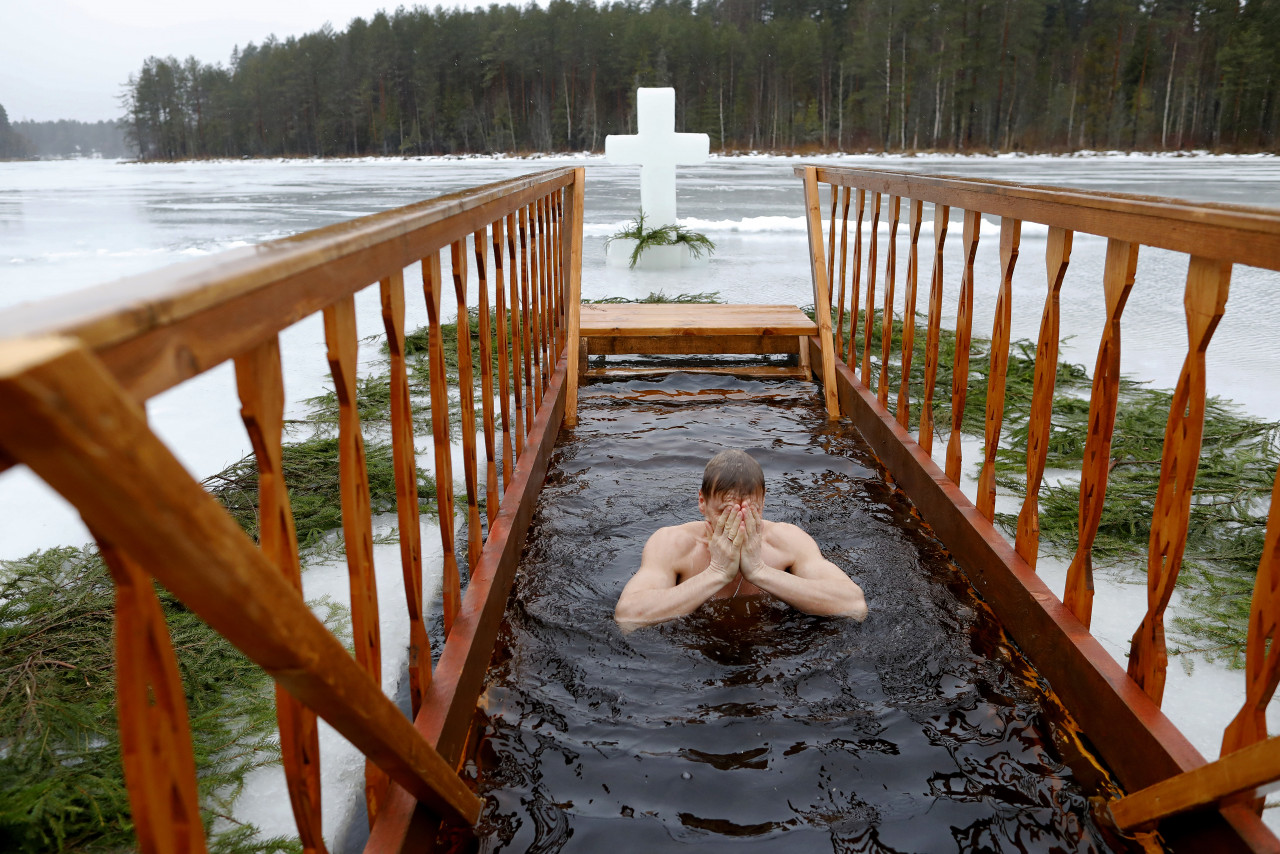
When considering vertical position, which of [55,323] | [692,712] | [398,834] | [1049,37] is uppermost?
[1049,37]

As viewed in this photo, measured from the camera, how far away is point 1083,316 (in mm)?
7398

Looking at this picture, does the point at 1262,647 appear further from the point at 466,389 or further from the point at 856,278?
the point at 856,278

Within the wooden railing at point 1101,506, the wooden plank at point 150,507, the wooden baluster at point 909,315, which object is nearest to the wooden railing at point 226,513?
the wooden plank at point 150,507

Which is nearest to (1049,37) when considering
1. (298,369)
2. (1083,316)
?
(1083,316)

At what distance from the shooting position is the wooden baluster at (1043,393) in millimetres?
2459

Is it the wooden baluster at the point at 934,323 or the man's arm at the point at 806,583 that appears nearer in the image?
the man's arm at the point at 806,583

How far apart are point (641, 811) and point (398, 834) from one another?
1.99ft

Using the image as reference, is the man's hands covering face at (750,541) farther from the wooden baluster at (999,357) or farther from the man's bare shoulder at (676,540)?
the wooden baluster at (999,357)

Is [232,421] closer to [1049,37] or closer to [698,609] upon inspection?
[698,609]

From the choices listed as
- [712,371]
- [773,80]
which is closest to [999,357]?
[712,371]

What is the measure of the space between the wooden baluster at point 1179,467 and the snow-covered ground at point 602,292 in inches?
15.6

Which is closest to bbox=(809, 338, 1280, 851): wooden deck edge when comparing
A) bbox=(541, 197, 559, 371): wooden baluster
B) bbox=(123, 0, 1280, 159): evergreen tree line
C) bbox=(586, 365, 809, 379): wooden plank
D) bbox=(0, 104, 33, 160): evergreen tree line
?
bbox=(586, 365, 809, 379): wooden plank

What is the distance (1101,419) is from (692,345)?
394 cm

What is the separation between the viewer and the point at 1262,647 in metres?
1.62
